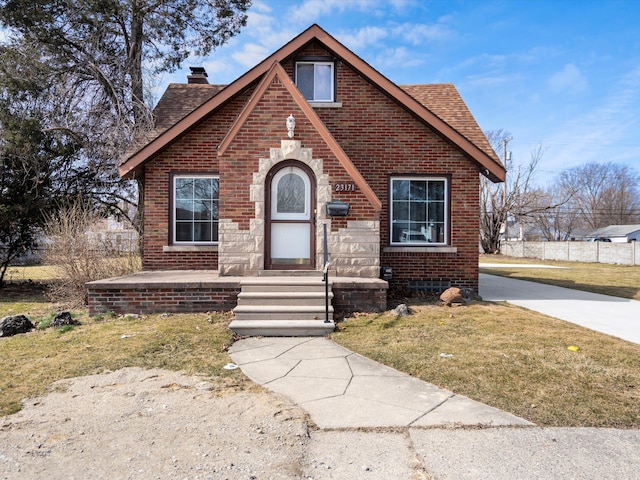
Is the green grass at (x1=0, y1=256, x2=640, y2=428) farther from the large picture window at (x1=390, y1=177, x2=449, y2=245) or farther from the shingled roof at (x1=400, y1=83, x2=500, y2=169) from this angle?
the shingled roof at (x1=400, y1=83, x2=500, y2=169)

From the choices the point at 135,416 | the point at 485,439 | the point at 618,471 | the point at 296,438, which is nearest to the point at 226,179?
the point at 135,416

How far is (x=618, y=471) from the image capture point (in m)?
2.76

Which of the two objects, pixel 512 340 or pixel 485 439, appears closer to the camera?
pixel 485 439

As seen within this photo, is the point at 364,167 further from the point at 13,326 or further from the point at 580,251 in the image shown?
the point at 580,251

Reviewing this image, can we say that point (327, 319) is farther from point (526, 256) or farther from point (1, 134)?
point (526, 256)

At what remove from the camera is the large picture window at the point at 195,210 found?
10.2 m

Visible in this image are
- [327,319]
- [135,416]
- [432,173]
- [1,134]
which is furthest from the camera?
[1,134]

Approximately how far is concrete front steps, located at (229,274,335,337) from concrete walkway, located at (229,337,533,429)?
1.87 feet

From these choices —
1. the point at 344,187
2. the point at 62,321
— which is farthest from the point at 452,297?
the point at 62,321

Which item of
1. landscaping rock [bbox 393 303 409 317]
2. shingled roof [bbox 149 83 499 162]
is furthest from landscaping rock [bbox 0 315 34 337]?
landscaping rock [bbox 393 303 409 317]

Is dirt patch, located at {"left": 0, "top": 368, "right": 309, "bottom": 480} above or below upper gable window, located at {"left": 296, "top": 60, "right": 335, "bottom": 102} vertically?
below

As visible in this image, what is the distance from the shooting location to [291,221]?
8.76 meters

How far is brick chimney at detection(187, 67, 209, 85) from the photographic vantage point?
13.9 meters

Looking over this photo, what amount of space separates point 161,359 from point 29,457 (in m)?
2.25
